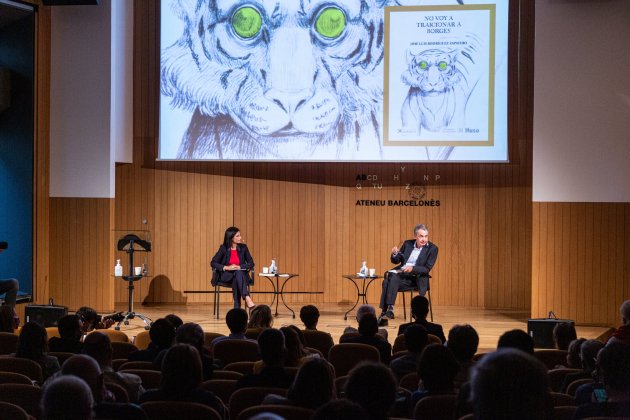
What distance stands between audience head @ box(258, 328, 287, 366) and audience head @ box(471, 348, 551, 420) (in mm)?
2385

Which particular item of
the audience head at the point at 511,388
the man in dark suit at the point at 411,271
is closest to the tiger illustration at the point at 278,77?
the man in dark suit at the point at 411,271

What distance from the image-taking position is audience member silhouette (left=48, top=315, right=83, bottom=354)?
5.44 meters

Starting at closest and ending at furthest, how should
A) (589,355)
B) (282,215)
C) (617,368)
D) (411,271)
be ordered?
(617,368) < (589,355) < (411,271) < (282,215)

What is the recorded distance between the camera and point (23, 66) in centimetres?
1084

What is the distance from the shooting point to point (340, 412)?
7.04 ft

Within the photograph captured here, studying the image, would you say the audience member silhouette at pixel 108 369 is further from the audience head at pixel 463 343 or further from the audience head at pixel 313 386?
the audience head at pixel 463 343

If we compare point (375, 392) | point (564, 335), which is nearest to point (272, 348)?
point (375, 392)

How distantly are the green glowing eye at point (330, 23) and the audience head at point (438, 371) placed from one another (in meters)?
8.55

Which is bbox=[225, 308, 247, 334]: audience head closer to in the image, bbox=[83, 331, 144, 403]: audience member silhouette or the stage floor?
bbox=[83, 331, 144, 403]: audience member silhouette

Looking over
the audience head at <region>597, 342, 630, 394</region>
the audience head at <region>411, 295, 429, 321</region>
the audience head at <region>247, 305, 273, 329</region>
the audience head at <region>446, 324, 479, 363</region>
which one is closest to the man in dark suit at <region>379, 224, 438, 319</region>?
the audience head at <region>411, 295, 429, 321</region>

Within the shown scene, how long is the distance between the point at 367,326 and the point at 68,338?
2.01m

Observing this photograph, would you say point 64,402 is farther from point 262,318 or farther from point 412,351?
point 262,318

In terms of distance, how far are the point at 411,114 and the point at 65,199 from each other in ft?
15.5

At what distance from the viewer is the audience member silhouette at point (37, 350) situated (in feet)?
15.5
